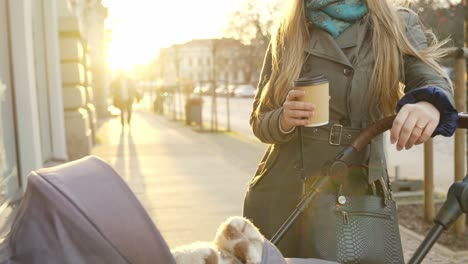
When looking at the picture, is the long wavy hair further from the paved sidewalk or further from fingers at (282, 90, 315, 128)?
the paved sidewalk

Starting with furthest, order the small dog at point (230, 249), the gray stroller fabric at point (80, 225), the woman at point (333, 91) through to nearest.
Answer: the woman at point (333, 91)
the small dog at point (230, 249)
the gray stroller fabric at point (80, 225)

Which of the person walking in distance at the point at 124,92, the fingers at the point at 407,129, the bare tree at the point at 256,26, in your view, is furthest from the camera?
the person walking in distance at the point at 124,92

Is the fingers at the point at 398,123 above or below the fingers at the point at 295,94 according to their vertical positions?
below

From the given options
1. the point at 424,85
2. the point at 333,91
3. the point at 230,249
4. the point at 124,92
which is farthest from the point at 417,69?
the point at 124,92

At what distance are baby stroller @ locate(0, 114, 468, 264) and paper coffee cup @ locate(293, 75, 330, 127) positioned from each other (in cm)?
72

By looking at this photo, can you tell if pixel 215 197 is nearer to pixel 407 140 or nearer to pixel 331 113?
pixel 331 113

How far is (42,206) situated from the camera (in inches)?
48.5

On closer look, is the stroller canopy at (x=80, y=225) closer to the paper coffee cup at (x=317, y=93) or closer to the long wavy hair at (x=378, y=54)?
the paper coffee cup at (x=317, y=93)

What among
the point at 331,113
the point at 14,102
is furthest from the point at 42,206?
the point at 14,102

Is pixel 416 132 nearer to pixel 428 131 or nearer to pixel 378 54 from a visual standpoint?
pixel 428 131

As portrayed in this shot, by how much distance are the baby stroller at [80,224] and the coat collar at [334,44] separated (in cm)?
102

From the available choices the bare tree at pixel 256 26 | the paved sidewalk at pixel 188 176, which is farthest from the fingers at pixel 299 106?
the bare tree at pixel 256 26

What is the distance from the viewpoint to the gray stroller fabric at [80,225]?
3.93 ft

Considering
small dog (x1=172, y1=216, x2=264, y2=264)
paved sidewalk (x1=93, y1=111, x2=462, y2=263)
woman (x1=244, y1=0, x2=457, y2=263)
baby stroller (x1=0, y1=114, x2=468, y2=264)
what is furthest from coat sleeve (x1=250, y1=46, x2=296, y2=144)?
paved sidewalk (x1=93, y1=111, x2=462, y2=263)
